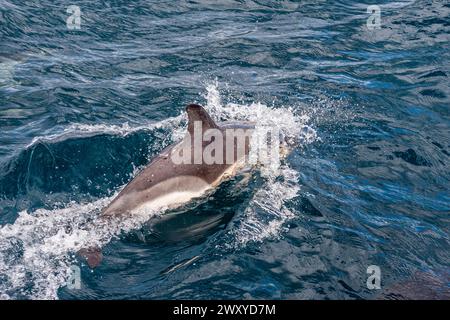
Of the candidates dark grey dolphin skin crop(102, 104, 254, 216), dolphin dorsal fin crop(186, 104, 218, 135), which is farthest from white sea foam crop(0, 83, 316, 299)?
dolphin dorsal fin crop(186, 104, 218, 135)

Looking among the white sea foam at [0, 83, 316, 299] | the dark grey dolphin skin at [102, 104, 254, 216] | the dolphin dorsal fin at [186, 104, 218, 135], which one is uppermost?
the dolphin dorsal fin at [186, 104, 218, 135]

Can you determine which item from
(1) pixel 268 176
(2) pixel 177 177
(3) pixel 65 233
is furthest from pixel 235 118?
(3) pixel 65 233

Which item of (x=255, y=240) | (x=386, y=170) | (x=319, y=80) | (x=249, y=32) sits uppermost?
(x=249, y=32)

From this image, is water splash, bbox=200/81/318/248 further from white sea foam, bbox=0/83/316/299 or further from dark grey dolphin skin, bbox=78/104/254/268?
dark grey dolphin skin, bbox=78/104/254/268

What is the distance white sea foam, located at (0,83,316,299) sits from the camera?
8.80 meters

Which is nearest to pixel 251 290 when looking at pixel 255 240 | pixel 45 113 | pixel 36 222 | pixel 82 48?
pixel 255 240

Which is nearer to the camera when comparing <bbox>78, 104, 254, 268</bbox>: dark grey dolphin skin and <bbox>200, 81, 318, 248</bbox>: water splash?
<bbox>200, 81, 318, 248</bbox>: water splash

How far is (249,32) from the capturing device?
18.5m

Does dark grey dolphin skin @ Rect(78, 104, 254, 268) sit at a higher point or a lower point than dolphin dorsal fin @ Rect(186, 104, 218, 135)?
lower

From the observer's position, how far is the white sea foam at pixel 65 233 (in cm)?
880

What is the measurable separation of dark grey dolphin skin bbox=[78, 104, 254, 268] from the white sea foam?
301 millimetres

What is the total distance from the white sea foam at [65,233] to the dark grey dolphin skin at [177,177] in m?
0.30

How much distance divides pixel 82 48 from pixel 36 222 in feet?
28.4

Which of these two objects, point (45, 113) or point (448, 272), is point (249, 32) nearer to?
point (45, 113)
